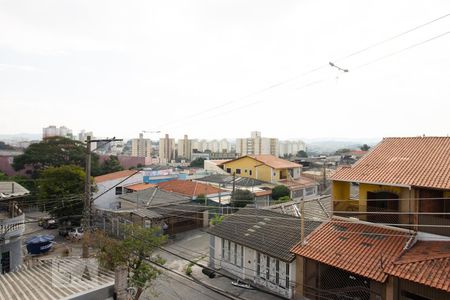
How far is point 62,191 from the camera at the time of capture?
26797 millimetres

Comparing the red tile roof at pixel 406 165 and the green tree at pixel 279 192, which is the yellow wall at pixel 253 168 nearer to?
the green tree at pixel 279 192

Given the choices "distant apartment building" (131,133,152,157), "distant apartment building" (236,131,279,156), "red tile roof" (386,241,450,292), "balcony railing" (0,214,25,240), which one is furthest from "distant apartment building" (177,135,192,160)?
"red tile roof" (386,241,450,292)

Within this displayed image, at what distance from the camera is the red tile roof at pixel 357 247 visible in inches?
424

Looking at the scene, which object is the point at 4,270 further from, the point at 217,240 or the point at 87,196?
the point at 217,240

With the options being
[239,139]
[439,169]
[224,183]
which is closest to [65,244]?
[224,183]

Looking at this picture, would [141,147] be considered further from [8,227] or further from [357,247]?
[357,247]

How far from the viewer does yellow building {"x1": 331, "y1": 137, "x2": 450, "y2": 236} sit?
1144 centimetres

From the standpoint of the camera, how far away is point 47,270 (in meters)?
12.7

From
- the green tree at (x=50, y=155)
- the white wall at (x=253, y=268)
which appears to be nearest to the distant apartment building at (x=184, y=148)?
the green tree at (x=50, y=155)

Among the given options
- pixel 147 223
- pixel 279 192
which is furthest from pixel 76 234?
pixel 279 192

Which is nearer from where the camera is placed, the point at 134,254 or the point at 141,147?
the point at 134,254

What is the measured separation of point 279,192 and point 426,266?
24.5 m

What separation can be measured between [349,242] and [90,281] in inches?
406

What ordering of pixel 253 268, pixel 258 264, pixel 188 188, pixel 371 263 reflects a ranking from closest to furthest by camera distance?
pixel 371 263, pixel 258 264, pixel 253 268, pixel 188 188
